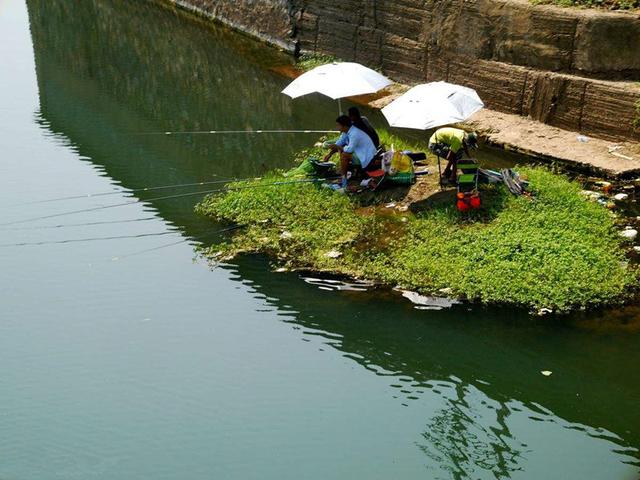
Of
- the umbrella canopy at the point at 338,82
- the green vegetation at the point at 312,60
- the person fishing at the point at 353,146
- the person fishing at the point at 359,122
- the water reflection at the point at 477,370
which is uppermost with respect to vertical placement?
the umbrella canopy at the point at 338,82

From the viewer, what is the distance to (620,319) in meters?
7.73

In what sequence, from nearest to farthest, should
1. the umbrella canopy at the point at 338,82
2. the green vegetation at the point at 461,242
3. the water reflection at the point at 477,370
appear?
1. the water reflection at the point at 477,370
2. the green vegetation at the point at 461,242
3. the umbrella canopy at the point at 338,82

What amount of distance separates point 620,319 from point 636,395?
91cm

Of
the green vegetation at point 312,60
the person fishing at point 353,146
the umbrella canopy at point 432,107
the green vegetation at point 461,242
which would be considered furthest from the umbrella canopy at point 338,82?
the green vegetation at point 312,60

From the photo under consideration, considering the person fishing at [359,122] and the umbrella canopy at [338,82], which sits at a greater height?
the umbrella canopy at [338,82]

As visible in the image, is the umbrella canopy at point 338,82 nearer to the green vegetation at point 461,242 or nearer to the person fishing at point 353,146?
the person fishing at point 353,146

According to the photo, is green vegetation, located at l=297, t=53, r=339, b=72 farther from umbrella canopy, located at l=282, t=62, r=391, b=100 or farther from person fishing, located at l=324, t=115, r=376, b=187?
person fishing, located at l=324, t=115, r=376, b=187

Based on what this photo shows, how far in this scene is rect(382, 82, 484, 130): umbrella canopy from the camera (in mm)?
8852

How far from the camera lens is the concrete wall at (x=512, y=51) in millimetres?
11016

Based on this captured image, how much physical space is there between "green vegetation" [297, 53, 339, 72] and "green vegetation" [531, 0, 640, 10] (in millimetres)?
4951

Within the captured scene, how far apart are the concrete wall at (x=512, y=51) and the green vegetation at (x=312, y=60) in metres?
0.16

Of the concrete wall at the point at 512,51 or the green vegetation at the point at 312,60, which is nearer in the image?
the concrete wall at the point at 512,51

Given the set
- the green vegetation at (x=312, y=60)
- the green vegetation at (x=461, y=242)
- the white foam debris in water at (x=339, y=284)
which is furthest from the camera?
the green vegetation at (x=312, y=60)

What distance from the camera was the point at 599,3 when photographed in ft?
37.3
